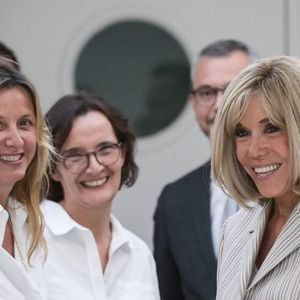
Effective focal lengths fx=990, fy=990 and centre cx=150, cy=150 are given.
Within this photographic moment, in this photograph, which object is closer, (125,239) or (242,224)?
(242,224)

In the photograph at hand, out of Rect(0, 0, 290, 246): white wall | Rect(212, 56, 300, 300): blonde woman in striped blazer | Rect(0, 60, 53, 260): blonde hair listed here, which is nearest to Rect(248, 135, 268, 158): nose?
Rect(212, 56, 300, 300): blonde woman in striped blazer

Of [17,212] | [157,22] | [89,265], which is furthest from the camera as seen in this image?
[157,22]

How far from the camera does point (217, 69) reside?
4105mm

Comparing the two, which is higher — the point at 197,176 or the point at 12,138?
the point at 12,138

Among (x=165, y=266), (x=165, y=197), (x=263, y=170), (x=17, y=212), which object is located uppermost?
(x=263, y=170)

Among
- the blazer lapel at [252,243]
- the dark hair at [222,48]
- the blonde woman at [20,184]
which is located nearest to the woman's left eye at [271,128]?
the blazer lapel at [252,243]

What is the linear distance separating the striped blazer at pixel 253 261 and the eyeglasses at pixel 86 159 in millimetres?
647

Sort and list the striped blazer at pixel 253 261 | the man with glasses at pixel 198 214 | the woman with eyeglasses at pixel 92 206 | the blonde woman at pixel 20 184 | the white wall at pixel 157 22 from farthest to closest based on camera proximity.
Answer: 1. the white wall at pixel 157 22
2. the man with glasses at pixel 198 214
3. the woman with eyeglasses at pixel 92 206
4. the blonde woman at pixel 20 184
5. the striped blazer at pixel 253 261

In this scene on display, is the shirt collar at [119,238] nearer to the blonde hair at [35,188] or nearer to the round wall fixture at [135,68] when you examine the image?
the blonde hair at [35,188]

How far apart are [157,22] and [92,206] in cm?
146

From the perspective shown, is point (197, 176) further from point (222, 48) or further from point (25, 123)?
point (25, 123)

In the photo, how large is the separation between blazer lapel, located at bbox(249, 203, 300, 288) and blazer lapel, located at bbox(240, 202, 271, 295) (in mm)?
49

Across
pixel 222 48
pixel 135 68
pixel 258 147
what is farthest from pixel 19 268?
pixel 135 68

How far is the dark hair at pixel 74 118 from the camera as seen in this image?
3.53m
